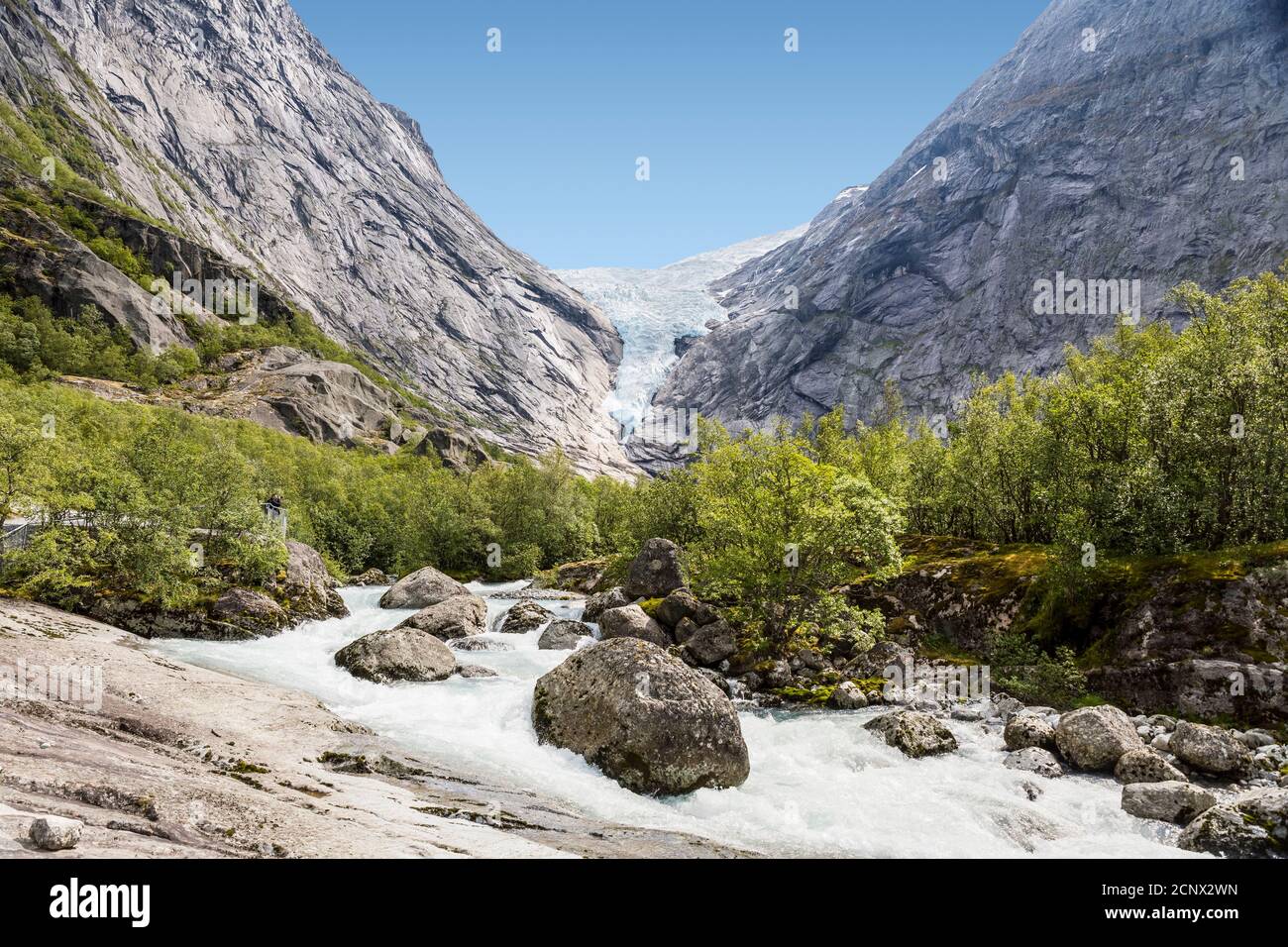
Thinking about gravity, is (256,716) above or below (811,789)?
above

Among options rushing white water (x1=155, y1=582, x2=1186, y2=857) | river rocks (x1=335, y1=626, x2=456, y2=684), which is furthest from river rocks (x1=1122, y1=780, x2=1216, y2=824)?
river rocks (x1=335, y1=626, x2=456, y2=684)

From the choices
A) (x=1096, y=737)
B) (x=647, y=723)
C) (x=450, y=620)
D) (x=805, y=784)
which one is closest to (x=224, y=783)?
(x=647, y=723)

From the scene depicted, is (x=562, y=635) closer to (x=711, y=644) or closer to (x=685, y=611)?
(x=685, y=611)

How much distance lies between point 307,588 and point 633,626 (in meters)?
19.7

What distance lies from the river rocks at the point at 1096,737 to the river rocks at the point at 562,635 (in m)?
22.9

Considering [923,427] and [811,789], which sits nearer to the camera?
[811,789]

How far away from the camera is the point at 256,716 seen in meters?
18.0

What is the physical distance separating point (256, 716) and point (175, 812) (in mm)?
10081

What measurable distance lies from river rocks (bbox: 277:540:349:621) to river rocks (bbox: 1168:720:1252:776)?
38.1m
